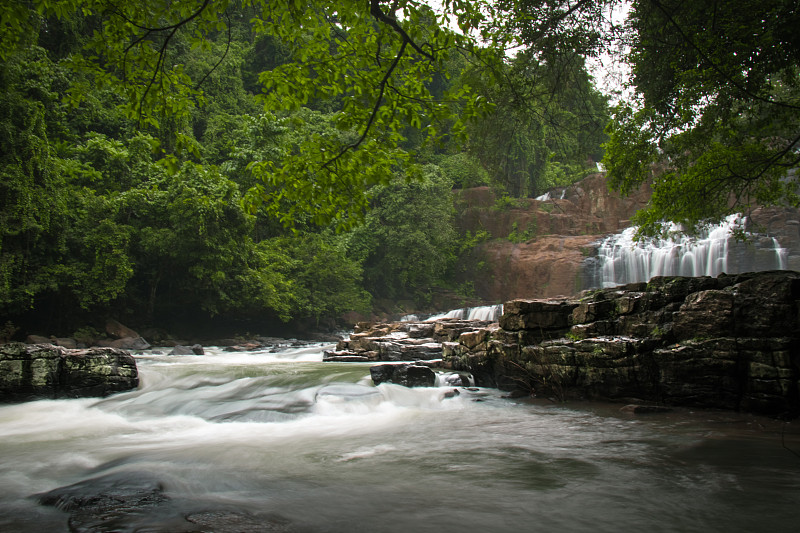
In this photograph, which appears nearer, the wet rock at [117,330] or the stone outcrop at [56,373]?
the stone outcrop at [56,373]

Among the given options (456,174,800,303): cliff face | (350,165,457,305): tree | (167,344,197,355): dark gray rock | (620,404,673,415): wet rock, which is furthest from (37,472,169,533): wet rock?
(350,165,457,305): tree

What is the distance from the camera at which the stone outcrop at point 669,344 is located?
578cm

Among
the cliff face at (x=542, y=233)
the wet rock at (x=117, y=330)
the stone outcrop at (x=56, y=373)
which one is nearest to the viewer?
the stone outcrop at (x=56, y=373)

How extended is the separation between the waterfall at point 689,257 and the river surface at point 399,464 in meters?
15.8

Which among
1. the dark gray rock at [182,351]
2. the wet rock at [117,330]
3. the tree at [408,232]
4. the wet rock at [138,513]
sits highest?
the tree at [408,232]

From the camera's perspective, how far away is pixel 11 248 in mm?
15289

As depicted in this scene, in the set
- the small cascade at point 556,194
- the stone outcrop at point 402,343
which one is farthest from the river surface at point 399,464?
the small cascade at point 556,194

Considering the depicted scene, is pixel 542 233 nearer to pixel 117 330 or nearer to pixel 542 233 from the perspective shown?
pixel 542 233

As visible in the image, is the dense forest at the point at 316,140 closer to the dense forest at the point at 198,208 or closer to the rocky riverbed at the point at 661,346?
the dense forest at the point at 198,208

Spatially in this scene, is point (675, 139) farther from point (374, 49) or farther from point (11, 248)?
point (11, 248)

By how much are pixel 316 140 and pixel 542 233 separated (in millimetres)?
29039

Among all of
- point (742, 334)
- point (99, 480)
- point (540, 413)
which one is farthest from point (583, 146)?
point (99, 480)

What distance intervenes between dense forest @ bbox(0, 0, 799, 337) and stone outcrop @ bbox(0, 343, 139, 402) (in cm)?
438

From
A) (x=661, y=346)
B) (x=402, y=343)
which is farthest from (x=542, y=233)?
(x=661, y=346)
